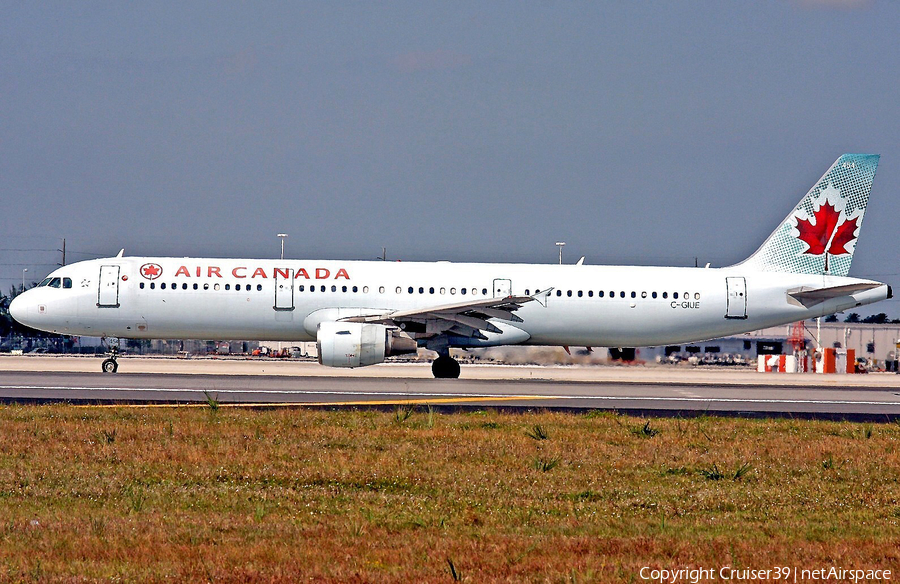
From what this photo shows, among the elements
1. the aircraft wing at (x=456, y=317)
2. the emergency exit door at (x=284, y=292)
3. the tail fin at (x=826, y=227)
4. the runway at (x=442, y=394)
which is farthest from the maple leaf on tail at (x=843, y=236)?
the emergency exit door at (x=284, y=292)

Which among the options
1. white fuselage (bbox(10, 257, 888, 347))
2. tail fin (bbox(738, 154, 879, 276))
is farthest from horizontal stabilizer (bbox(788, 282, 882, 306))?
tail fin (bbox(738, 154, 879, 276))

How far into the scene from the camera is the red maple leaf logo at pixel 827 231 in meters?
36.9

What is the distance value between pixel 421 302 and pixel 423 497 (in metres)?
21.8

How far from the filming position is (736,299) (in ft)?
117

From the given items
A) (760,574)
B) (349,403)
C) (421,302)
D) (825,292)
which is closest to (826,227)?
(825,292)

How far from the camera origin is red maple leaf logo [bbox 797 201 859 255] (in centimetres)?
3688

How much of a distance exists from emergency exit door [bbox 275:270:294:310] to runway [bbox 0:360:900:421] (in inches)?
99.8

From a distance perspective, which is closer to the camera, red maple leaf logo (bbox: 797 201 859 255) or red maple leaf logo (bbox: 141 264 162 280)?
red maple leaf logo (bbox: 141 264 162 280)

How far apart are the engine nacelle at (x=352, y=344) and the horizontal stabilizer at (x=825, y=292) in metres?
15.1

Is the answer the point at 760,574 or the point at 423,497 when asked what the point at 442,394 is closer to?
the point at 423,497

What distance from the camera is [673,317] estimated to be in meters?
35.2

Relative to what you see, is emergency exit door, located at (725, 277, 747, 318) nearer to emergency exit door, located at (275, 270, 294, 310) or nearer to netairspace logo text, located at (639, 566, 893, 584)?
emergency exit door, located at (275, 270, 294, 310)

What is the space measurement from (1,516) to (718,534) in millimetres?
7376

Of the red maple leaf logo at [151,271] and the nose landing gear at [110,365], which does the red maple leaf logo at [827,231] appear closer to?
the red maple leaf logo at [151,271]
